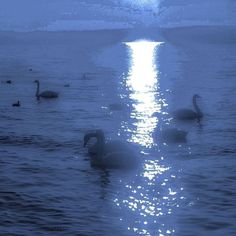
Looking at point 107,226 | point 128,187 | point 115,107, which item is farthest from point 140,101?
point 107,226

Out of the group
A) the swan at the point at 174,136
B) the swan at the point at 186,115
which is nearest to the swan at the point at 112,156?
the swan at the point at 174,136

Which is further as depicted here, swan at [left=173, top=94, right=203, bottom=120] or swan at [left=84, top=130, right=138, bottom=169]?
swan at [left=173, top=94, right=203, bottom=120]

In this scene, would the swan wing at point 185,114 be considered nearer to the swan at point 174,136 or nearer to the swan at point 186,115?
the swan at point 186,115

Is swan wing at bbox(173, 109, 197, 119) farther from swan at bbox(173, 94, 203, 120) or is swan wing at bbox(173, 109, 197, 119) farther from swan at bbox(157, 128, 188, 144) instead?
swan at bbox(157, 128, 188, 144)

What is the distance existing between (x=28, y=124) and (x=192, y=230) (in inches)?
919

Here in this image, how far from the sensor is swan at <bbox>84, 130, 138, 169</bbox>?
29.8 meters

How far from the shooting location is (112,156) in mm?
29953

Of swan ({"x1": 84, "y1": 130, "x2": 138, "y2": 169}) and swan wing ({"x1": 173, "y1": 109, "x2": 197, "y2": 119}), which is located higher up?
swan wing ({"x1": 173, "y1": 109, "x2": 197, "y2": 119})

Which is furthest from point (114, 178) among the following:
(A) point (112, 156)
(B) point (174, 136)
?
(B) point (174, 136)

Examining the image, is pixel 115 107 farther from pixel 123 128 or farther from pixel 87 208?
pixel 87 208

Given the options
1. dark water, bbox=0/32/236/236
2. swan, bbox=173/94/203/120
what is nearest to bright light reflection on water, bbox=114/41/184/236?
dark water, bbox=0/32/236/236

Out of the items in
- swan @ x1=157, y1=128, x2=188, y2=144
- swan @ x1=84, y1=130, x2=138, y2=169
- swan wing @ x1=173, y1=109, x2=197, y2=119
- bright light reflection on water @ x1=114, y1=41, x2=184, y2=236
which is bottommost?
bright light reflection on water @ x1=114, y1=41, x2=184, y2=236

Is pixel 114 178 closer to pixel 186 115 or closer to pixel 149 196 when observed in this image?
pixel 149 196

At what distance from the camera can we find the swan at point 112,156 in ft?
97.8
